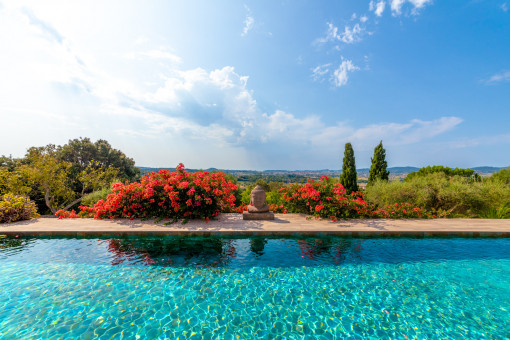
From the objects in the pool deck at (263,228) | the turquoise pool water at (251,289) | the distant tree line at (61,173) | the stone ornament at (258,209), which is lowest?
the turquoise pool water at (251,289)

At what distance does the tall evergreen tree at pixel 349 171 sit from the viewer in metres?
18.3

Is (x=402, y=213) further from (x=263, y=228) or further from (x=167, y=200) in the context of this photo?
(x=167, y=200)

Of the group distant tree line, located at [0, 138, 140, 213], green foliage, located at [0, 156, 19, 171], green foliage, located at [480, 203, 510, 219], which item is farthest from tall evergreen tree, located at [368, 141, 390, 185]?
green foliage, located at [0, 156, 19, 171]

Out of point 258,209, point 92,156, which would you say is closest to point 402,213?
point 258,209

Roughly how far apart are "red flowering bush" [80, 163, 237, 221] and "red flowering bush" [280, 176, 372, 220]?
10.7ft

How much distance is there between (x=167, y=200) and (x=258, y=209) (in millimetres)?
3512

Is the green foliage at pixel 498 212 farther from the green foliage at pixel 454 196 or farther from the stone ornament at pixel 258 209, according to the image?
the stone ornament at pixel 258 209

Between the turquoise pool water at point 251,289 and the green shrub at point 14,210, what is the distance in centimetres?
204

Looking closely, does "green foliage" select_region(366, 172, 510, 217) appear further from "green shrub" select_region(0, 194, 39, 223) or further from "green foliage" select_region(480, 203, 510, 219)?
"green shrub" select_region(0, 194, 39, 223)

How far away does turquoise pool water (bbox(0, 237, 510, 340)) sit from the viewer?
2938 millimetres

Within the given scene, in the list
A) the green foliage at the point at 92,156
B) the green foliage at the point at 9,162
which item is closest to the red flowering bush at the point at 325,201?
the green foliage at the point at 92,156

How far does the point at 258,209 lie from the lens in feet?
25.5

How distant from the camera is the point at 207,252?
5.34 m

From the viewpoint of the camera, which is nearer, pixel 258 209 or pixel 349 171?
pixel 258 209
